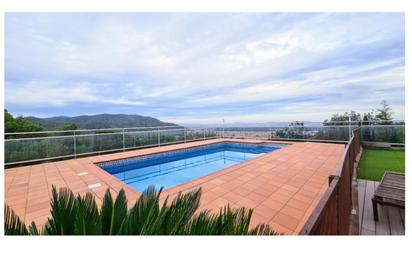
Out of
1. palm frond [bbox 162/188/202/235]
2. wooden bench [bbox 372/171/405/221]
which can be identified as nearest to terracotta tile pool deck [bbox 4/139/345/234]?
wooden bench [bbox 372/171/405/221]

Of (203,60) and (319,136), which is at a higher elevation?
(203,60)

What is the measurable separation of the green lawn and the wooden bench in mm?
1341

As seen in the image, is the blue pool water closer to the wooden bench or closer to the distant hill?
the wooden bench

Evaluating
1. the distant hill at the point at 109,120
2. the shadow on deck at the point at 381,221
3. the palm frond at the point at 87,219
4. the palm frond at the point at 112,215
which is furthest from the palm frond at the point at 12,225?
the distant hill at the point at 109,120

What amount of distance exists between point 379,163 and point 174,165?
6.63 meters

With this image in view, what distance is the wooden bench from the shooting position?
2662 millimetres

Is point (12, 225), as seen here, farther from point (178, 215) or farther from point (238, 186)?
point (238, 186)

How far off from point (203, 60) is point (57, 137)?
232 inches

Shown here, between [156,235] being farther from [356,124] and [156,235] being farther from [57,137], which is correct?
[356,124]

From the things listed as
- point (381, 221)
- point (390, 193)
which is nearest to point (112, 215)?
point (381, 221)

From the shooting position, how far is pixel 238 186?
3.69 m
